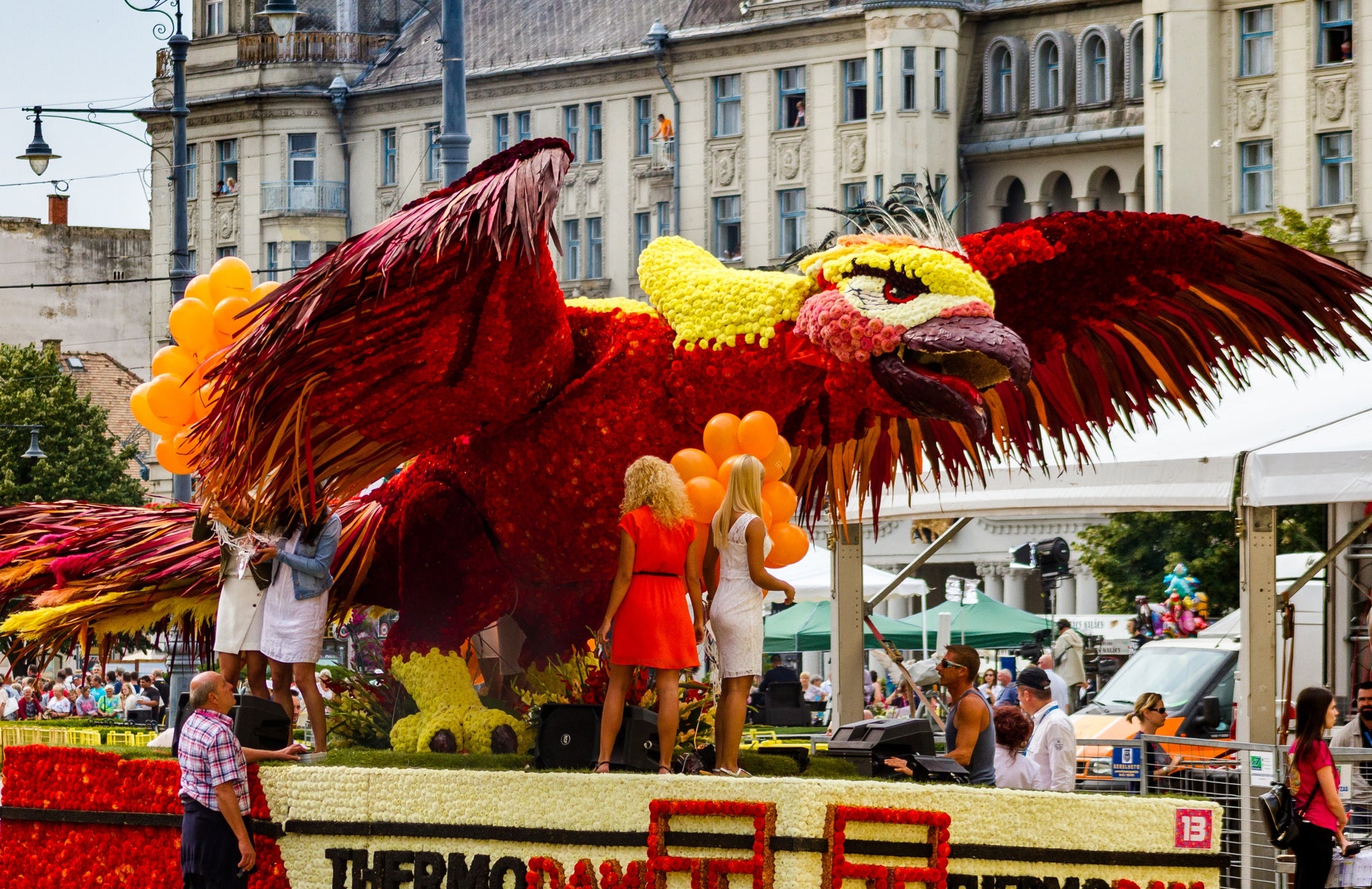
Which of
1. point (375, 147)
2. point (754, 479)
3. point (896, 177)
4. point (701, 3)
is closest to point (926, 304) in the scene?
point (754, 479)

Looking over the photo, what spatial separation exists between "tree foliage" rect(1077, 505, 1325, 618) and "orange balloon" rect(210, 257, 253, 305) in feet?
57.9

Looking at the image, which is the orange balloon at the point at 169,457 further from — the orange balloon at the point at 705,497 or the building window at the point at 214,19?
the building window at the point at 214,19

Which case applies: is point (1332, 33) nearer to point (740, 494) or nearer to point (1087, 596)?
Result: point (1087, 596)

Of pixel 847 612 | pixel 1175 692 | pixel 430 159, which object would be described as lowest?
pixel 1175 692

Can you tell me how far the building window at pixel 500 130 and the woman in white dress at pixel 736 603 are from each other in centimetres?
4260

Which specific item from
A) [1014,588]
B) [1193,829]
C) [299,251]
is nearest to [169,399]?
[1193,829]

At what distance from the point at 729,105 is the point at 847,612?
1361 inches

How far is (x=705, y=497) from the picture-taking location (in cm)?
1077

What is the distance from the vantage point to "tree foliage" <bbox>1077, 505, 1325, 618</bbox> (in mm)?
28500

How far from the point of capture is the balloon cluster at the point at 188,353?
40.0 feet

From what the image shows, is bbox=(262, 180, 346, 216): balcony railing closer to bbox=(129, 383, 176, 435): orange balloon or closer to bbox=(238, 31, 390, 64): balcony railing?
bbox=(238, 31, 390, 64): balcony railing

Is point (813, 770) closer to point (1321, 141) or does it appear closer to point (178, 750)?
point (178, 750)

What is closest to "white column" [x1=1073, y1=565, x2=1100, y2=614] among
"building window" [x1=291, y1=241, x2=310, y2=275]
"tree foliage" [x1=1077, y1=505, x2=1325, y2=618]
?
"tree foliage" [x1=1077, y1=505, x2=1325, y2=618]

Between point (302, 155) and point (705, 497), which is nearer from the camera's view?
point (705, 497)
